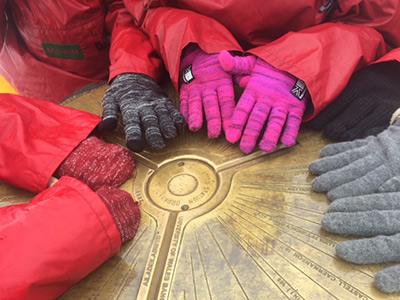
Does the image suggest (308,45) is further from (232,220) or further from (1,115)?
(1,115)

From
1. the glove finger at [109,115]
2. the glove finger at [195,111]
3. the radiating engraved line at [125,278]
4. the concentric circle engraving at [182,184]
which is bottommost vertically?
the radiating engraved line at [125,278]

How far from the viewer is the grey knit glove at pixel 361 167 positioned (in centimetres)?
76

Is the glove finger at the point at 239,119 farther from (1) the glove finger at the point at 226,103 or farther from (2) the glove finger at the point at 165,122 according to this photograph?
(2) the glove finger at the point at 165,122

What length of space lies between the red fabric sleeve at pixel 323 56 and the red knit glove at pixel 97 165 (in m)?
0.47

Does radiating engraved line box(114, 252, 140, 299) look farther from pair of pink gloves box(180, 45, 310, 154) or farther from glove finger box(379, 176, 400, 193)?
glove finger box(379, 176, 400, 193)

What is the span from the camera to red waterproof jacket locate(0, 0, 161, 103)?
1.24 metres

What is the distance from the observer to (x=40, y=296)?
64 cm

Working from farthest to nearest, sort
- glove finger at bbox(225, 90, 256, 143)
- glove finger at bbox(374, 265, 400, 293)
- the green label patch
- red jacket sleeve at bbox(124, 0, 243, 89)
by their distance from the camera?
the green label patch
red jacket sleeve at bbox(124, 0, 243, 89)
glove finger at bbox(225, 90, 256, 143)
glove finger at bbox(374, 265, 400, 293)

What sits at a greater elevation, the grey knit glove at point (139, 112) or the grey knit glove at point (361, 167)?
the grey knit glove at point (139, 112)

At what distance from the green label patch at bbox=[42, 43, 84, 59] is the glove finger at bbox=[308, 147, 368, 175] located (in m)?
1.13

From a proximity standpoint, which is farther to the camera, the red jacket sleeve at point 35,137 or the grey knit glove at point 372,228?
the red jacket sleeve at point 35,137

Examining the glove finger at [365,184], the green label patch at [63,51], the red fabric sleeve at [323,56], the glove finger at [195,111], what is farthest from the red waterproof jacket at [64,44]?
the glove finger at [365,184]

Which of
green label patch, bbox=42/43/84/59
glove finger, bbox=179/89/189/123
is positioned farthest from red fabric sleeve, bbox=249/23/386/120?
green label patch, bbox=42/43/84/59

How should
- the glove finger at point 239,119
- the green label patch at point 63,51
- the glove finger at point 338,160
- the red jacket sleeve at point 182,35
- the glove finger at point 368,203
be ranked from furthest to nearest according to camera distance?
the green label patch at point 63,51
the red jacket sleeve at point 182,35
the glove finger at point 239,119
the glove finger at point 338,160
the glove finger at point 368,203
